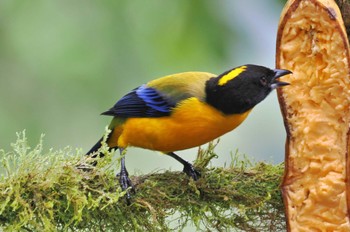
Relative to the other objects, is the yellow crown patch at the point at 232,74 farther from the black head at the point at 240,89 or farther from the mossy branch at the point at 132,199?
the mossy branch at the point at 132,199

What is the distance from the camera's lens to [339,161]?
12.3 ft

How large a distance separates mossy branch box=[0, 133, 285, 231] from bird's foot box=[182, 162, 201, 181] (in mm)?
32

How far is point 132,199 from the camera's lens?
3.72 m

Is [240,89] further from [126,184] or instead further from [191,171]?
[126,184]

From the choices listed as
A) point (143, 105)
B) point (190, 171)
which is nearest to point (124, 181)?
point (190, 171)

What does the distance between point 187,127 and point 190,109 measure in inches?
3.7

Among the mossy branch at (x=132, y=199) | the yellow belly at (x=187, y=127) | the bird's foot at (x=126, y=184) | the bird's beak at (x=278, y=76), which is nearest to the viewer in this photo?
the mossy branch at (x=132, y=199)

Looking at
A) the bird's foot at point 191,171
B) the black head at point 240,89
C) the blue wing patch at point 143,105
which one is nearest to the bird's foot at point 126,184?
the bird's foot at point 191,171

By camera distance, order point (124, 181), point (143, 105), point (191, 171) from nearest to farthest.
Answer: point (124, 181), point (191, 171), point (143, 105)

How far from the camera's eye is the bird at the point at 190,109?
4.15 metres

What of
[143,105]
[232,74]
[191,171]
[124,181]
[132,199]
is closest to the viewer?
[132,199]

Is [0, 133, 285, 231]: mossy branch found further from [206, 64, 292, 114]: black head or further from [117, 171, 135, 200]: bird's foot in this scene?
[206, 64, 292, 114]: black head

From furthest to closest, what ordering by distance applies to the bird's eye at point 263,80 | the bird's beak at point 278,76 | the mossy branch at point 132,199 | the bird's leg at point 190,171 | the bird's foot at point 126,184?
the bird's eye at point 263,80
the bird's leg at point 190,171
the bird's beak at point 278,76
the bird's foot at point 126,184
the mossy branch at point 132,199

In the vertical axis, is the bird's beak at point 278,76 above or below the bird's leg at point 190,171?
above
